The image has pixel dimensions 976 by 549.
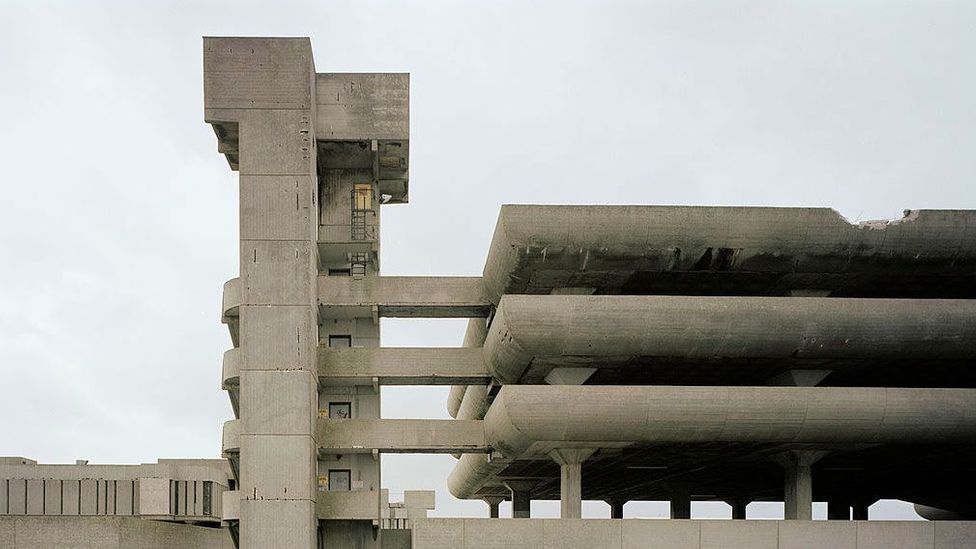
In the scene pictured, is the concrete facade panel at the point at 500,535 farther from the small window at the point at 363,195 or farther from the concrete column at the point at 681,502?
the concrete column at the point at 681,502

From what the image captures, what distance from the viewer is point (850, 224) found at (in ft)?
121

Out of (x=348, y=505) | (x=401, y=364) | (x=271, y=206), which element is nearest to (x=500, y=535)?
(x=348, y=505)

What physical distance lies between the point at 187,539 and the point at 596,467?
1923cm

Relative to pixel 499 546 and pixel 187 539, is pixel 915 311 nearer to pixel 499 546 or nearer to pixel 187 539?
pixel 499 546

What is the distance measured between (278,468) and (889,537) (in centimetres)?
2130

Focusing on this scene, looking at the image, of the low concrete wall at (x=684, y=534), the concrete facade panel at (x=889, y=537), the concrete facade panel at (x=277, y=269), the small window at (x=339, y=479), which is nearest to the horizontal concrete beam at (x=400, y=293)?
the concrete facade panel at (x=277, y=269)

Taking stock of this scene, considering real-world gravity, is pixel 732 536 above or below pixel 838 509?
below

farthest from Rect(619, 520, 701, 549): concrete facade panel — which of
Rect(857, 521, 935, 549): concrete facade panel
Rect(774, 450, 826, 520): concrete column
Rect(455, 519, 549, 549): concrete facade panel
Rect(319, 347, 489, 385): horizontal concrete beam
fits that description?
Rect(319, 347, 489, 385): horizontal concrete beam

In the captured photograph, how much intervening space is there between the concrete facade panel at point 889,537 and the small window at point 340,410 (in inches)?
813

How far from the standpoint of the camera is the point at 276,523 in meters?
38.8

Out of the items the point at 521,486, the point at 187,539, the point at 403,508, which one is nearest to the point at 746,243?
the point at 187,539

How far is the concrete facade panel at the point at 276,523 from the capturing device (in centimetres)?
3862

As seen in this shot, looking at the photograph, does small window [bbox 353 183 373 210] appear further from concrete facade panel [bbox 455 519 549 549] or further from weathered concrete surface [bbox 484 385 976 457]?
concrete facade panel [bbox 455 519 549 549]

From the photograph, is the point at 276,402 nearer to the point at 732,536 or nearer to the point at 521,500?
the point at 732,536
